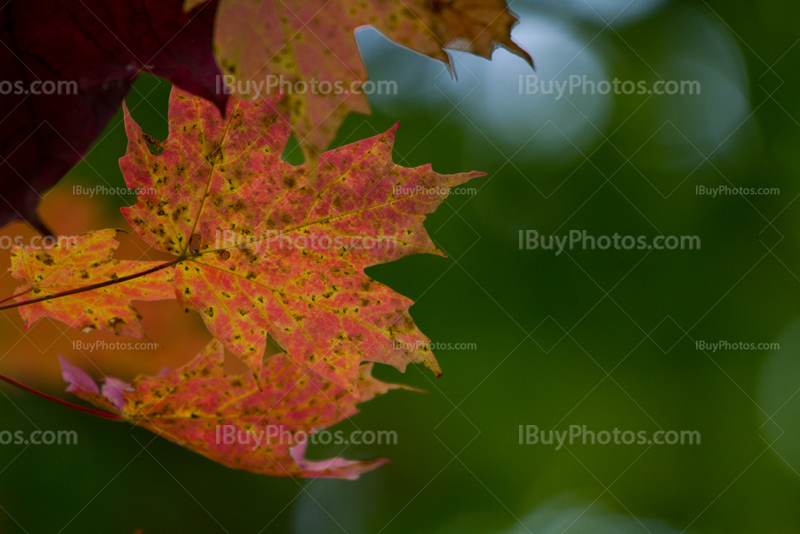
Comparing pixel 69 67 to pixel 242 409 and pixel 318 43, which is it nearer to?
pixel 318 43

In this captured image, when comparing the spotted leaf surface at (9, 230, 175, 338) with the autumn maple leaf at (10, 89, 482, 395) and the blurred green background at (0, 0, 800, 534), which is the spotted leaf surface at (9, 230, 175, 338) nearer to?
the autumn maple leaf at (10, 89, 482, 395)

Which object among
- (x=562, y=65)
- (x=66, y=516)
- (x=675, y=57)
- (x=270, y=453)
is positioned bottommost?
(x=66, y=516)

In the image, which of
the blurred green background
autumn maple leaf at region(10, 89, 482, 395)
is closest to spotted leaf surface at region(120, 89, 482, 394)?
autumn maple leaf at region(10, 89, 482, 395)

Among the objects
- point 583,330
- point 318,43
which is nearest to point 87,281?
point 318,43

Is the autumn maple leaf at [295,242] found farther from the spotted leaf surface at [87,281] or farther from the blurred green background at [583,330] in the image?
the blurred green background at [583,330]

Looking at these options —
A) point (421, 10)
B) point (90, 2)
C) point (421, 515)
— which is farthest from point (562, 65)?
point (421, 515)

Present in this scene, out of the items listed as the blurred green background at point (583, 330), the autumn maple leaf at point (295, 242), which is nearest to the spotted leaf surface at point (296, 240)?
the autumn maple leaf at point (295, 242)

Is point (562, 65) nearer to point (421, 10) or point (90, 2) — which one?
point (421, 10)
